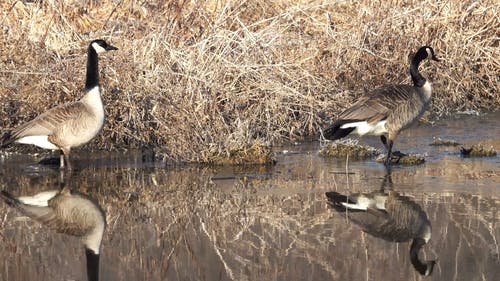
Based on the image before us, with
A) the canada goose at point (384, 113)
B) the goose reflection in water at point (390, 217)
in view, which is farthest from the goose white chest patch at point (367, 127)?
the goose reflection in water at point (390, 217)

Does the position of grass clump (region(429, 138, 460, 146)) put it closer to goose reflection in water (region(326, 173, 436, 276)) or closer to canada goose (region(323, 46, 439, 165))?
canada goose (region(323, 46, 439, 165))

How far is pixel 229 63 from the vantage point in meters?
11.1

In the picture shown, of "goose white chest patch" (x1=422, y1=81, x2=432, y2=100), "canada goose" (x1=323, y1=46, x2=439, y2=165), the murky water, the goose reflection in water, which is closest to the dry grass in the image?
the murky water

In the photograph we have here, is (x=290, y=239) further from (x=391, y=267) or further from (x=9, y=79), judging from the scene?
(x=9, y=79)

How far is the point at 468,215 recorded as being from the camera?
758 centimetres

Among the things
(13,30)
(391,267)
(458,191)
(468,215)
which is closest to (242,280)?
(391,267)

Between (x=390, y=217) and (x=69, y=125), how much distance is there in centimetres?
409

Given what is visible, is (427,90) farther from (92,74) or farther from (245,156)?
(92,74)

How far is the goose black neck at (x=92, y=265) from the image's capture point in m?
6.21

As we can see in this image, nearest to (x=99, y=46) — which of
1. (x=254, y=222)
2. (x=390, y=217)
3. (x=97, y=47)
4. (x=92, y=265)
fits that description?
(x=97, y=47)

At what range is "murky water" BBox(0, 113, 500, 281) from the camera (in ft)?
20.7

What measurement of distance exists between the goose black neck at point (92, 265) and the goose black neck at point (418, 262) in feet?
6.67

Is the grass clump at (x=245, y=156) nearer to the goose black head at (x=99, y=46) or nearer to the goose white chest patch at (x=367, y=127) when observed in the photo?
the goose white chest patch at (x=367, y=127)

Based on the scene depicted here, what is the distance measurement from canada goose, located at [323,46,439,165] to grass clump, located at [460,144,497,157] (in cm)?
65
